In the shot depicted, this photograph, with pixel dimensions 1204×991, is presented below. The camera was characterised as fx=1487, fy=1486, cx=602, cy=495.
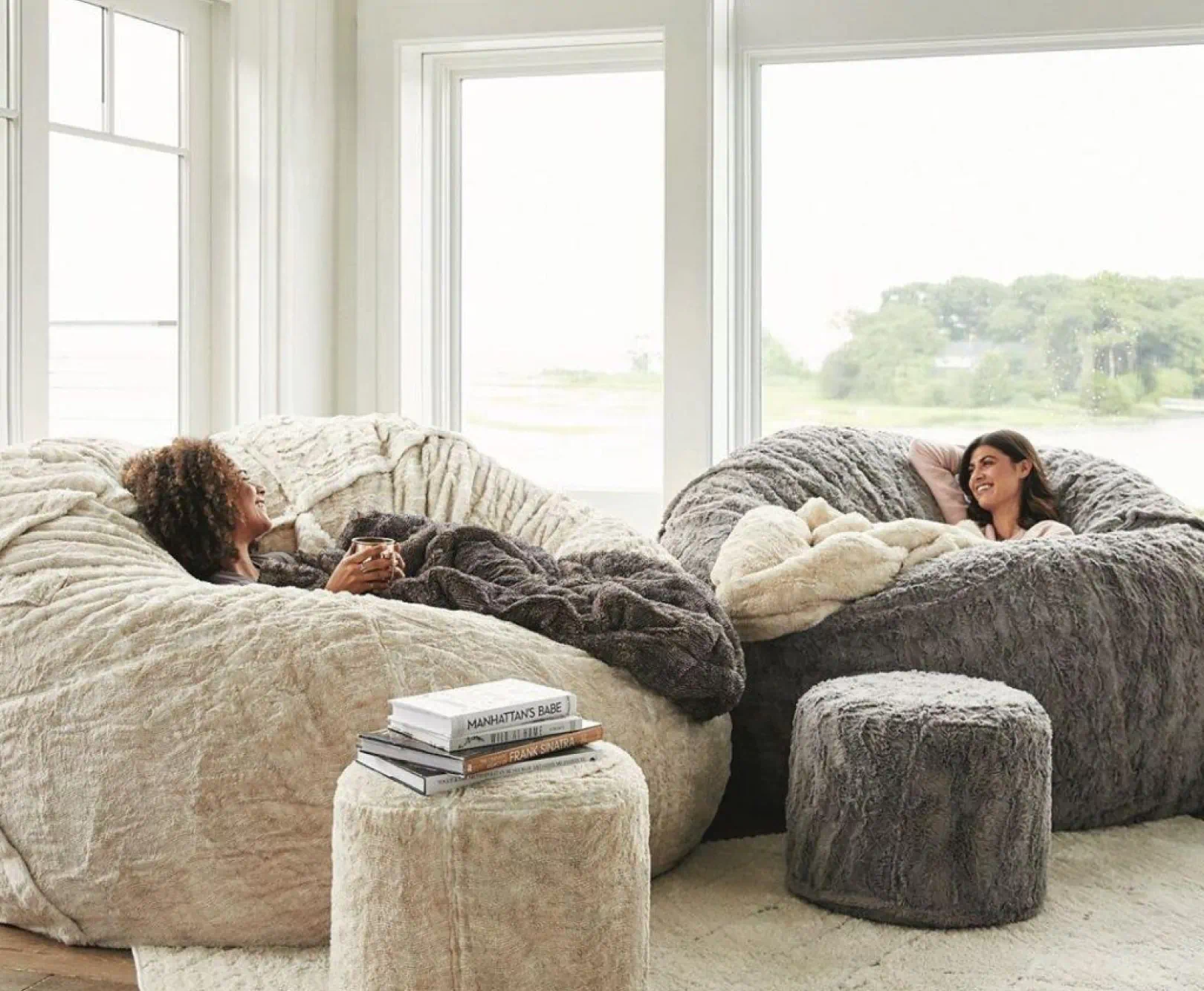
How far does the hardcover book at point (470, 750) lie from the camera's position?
1850mm

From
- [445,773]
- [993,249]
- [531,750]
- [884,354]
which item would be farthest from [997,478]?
[445,773]

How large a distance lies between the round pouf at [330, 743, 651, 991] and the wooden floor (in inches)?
21.4

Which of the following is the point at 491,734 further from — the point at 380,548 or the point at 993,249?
the point at 993,249

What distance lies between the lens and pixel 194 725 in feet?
7.33

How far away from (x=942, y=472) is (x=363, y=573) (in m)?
1.75

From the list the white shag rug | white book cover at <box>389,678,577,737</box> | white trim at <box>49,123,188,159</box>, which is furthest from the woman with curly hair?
white trim at <box>49,123,188,159</box>

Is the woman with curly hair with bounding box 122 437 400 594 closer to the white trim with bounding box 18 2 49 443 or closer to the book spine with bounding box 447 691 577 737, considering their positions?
the white trim with bounding box 18 2 49 443

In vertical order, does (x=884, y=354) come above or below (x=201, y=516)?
above

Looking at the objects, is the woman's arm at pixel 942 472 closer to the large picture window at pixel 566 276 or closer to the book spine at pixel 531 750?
the large picture window at pixel 566 276

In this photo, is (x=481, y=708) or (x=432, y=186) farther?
(x=432, y=186)

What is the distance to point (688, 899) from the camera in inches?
100

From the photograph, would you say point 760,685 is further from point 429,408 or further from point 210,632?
point 429,408

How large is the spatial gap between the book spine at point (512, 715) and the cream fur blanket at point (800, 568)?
1006 mm

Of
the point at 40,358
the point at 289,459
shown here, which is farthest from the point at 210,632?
the point at 40,358
